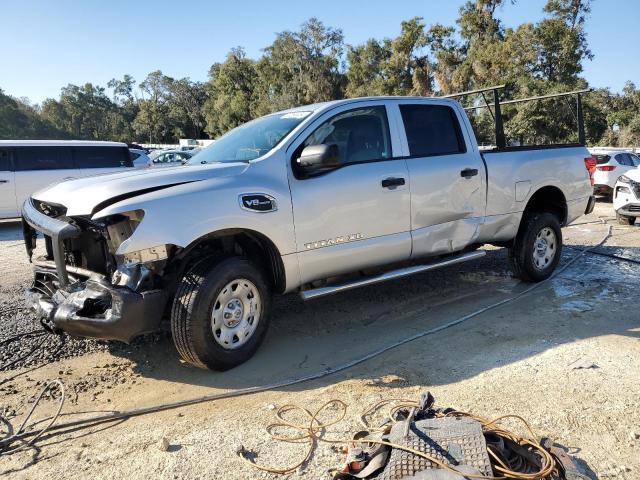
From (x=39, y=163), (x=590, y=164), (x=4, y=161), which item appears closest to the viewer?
(x=590, y=164)

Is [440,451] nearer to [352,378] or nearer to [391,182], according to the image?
[352,378]

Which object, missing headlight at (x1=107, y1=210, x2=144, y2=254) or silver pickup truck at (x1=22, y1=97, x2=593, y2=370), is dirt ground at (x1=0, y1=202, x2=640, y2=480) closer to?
silver pickup truck at (x1=22, y1=97, x2=593, y2=370)

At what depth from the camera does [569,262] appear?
710cm

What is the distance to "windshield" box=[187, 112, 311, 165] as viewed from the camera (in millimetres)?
4316

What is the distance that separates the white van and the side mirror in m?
8.55

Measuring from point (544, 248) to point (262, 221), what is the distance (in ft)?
12.7

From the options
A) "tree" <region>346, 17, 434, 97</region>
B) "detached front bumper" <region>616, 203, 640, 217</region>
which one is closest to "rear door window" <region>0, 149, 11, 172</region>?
"detached front bumper" <region>616, 203, 640, 217</region>

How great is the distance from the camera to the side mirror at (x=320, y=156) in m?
3.91

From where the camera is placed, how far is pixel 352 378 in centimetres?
377

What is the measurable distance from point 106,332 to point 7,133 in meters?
71.9

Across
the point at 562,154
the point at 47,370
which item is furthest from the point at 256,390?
the point at 562,154

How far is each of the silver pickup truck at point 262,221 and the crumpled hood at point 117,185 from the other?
0.04 feet

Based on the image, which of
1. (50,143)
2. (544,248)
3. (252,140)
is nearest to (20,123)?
(50,143)

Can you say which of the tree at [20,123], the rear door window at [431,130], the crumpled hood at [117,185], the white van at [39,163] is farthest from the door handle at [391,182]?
the tree at [20,123]
